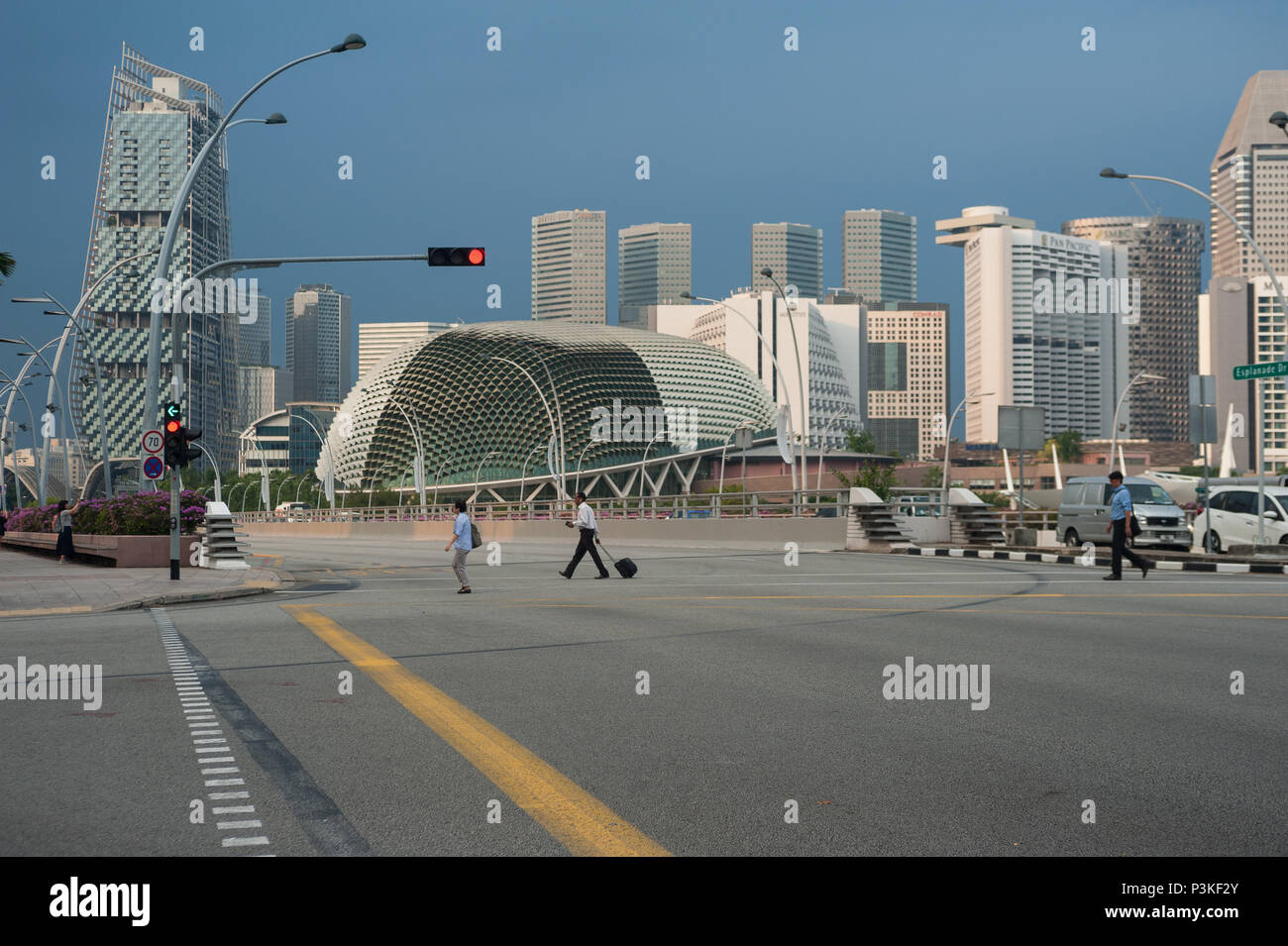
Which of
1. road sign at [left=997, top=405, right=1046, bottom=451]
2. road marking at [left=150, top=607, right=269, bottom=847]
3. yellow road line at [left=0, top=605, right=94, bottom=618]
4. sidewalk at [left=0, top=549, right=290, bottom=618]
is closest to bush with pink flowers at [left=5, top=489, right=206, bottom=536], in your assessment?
sidewalk at [left=0, top=549, right=290, bottom=618]

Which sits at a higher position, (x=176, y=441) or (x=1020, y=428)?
(x=1020, y=428)

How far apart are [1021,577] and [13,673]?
16.6m

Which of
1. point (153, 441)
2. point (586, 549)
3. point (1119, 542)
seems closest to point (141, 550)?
point (153, 441)

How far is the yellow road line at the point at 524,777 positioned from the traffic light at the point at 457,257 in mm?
14179

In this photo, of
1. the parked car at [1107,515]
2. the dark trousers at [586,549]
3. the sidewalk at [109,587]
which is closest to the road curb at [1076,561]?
the parked car at [1107,515]

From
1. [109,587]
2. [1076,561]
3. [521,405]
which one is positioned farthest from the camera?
[521,405]

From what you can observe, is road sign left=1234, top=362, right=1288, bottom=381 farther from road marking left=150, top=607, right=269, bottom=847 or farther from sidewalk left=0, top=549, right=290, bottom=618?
road marking left=150, top=607, right=269, bottom=847

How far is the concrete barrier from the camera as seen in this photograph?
35.4m

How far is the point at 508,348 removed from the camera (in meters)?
129

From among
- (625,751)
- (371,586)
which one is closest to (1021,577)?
(371,586)

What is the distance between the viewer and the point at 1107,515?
30.3 metres

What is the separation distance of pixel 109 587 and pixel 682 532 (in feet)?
76.4

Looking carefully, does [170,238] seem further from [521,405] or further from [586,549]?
[521,405]
